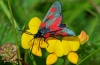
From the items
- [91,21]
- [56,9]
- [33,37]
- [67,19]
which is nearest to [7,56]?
[33,37]

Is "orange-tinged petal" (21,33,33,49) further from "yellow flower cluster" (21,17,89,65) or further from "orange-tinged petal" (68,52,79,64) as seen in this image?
"orange-tinged petal" (68,52,79,64)

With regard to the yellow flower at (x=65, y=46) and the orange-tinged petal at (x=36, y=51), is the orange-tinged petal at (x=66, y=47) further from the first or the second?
the orange-tinged petal at (x=36, y=51)

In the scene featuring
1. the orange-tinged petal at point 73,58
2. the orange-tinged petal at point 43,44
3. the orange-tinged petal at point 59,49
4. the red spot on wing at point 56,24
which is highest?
the red spot on wing at point 56,24

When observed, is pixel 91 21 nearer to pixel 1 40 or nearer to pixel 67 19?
pixel 67 19

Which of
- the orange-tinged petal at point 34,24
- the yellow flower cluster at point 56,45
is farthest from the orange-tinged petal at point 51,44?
the orange-tinged petal at point 34,24

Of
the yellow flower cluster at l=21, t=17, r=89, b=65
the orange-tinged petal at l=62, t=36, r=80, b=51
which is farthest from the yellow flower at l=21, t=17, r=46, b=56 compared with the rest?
the orange-tinged petal at l=62, t=36, r=80, b=51

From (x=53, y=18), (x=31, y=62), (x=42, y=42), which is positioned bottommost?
(x=31, y=62)
